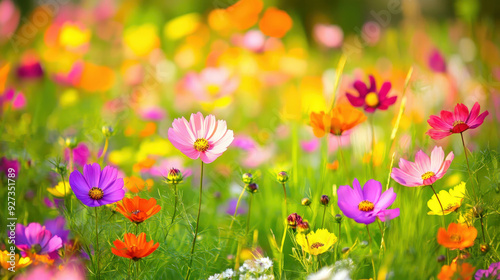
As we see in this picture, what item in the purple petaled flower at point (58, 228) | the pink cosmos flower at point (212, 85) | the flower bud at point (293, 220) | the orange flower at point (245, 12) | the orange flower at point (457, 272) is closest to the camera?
the orange flower at point (457, 272)

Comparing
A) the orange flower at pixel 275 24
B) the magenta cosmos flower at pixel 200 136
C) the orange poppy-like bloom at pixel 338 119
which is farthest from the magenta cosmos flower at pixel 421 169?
the orange flower at pixel 275 24

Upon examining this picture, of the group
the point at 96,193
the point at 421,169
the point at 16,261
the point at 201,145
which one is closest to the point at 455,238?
the point at 421,169

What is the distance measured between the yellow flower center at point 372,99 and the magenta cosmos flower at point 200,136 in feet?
0.94

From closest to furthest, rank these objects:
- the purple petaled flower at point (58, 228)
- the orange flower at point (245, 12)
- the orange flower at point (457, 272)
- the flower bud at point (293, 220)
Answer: the orange flower at point (457, 272), the flower bud at point (293, 220), the purple petaled flower at point (58, 228), the orange flower at point (245, 12)

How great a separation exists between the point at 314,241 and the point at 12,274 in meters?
0.41

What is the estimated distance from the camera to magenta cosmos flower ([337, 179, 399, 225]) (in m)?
0.61

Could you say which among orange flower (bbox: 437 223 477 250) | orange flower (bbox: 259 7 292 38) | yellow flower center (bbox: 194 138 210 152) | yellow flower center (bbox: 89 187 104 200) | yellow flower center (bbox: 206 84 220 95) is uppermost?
orange flower (bbox: 259 7 292 38)

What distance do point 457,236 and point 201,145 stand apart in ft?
1.23

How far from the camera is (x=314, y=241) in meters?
0.65

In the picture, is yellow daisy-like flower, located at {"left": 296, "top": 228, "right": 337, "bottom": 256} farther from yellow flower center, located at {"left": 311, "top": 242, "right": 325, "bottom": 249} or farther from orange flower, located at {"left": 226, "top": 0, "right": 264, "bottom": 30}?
orange flower, located at {"left": 226, "top": 0, "right": 264, "bottom": 30}

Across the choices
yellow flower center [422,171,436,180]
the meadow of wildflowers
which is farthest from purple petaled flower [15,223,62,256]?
yellow flower center [422,171,436,180]

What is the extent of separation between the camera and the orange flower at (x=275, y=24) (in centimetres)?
198

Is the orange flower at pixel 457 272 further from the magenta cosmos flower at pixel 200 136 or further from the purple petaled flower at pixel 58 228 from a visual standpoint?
the purple petaled flower at pixel 58 228

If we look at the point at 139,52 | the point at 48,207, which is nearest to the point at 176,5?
the point at 139,52
